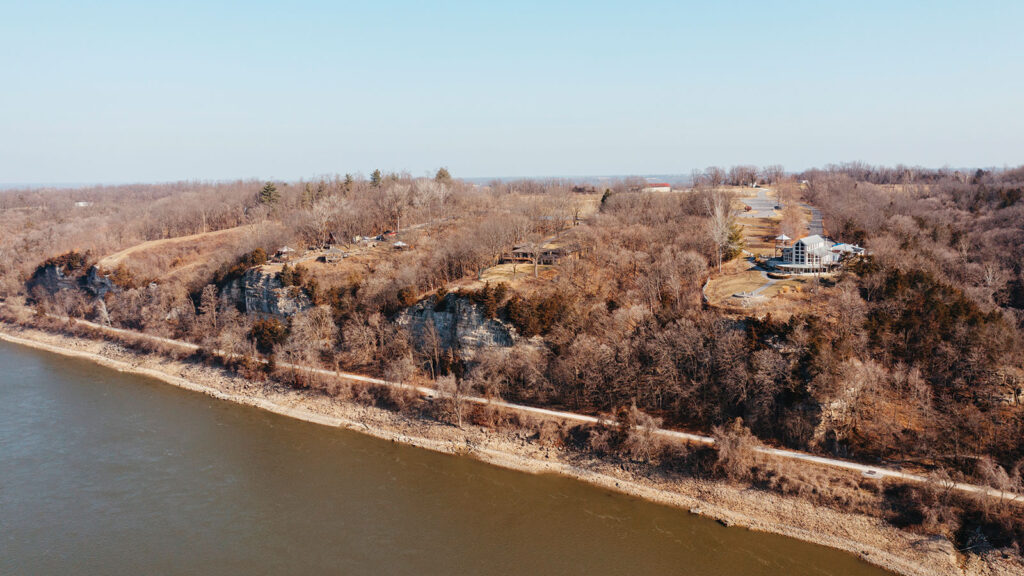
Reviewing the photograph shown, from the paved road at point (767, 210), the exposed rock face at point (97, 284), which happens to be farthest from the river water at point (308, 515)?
the paved road at point (767, 210)

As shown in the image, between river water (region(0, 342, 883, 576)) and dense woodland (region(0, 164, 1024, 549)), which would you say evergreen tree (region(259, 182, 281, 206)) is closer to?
dense woodland (region(0, 164, 1024, 549))

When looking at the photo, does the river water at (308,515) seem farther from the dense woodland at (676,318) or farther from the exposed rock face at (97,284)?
the exposed rock face at (97,284)

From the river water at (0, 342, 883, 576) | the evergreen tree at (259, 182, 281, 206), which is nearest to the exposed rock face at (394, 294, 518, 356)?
the river water at (0, 342, 883, 576)

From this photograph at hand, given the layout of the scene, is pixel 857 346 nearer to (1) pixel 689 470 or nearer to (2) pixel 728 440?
(2) pixel 728 440

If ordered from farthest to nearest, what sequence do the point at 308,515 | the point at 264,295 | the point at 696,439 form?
the point at 264,295, the point at 696,439, the point at 308,515

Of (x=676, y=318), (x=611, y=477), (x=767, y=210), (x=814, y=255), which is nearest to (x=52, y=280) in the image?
(x=611, y=477)

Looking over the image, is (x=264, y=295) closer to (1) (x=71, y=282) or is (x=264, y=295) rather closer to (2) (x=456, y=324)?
(2) (x=456, y=324)
